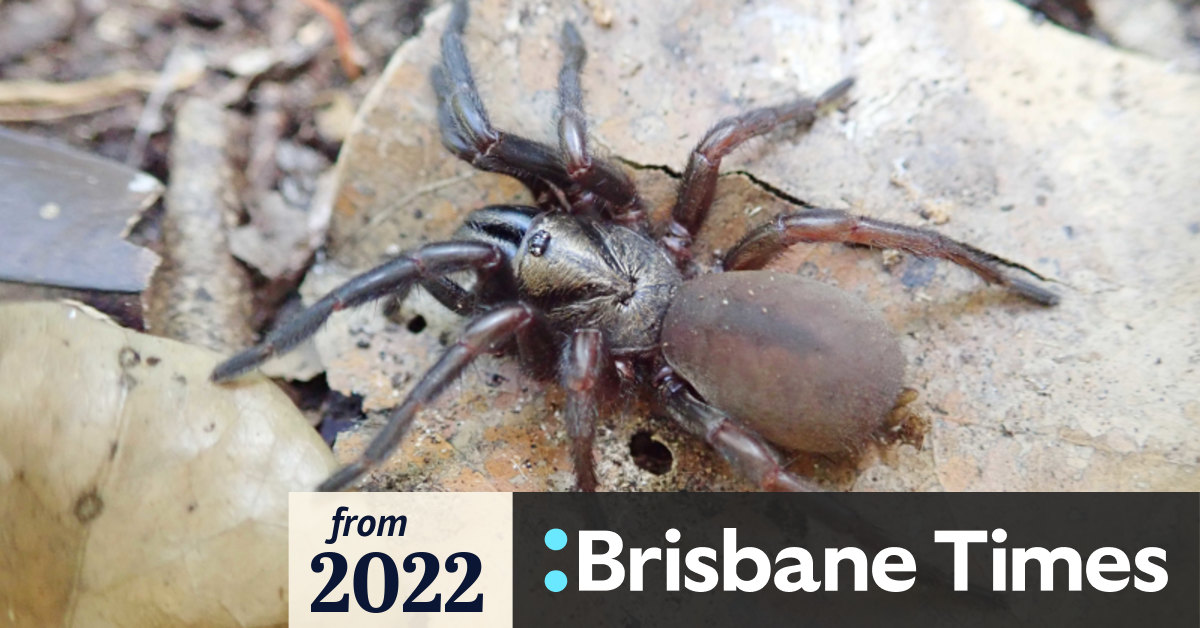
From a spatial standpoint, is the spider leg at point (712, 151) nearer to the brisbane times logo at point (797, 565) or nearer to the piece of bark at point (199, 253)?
the brisbane times logo at point (797, 565)

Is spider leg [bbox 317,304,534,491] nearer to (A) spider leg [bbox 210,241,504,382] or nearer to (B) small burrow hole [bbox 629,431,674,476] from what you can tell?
(A) spider leg [bbox 210,241,504,382]

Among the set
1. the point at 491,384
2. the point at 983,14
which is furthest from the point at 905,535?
the point at 983,14

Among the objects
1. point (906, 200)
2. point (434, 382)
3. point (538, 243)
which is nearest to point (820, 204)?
point (906, 200)

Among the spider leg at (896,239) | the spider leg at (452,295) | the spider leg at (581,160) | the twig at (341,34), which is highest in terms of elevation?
the twig at (341,34)

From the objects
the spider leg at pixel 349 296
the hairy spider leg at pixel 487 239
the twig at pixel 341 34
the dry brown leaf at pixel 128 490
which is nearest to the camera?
the dry brown leaf at pixel 128 490

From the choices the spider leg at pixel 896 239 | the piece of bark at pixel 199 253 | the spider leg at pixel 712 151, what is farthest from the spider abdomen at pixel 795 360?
the piece of bark at pixel 199 253

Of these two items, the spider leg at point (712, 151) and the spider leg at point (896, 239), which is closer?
the spider leg at point (896, 239)

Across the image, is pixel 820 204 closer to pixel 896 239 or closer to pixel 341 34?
pixel 896 239
